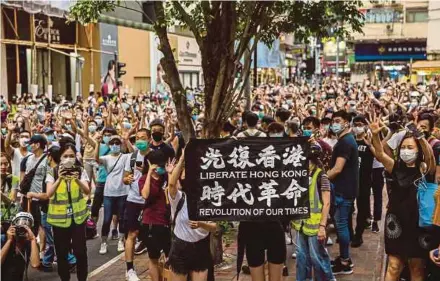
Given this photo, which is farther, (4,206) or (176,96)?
(176,96)

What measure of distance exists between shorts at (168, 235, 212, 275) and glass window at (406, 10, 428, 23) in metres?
51.2

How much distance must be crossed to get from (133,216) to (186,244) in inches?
69.5

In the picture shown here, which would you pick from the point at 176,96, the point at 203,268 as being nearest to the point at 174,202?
the point at 203,268

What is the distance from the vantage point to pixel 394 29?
53719mm

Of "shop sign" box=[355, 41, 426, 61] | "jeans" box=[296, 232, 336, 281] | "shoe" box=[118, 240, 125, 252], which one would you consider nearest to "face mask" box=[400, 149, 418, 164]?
"jeans" box=[296, 232, 336, 281]

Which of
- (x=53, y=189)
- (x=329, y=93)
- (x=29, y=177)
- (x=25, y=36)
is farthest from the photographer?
(x=25, y=36)

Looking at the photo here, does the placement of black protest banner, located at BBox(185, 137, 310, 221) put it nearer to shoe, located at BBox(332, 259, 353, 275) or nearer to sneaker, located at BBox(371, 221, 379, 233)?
shoe, located at BBox(332, 259, 353, 275)

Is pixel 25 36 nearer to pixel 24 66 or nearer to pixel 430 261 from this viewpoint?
pixel 24 66

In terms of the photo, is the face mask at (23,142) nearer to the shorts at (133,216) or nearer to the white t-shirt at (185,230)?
the shorts at (133,216)

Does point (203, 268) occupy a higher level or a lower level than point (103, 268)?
higher

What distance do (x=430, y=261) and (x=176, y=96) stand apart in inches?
132

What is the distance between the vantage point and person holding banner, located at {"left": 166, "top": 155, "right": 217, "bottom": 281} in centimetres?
538

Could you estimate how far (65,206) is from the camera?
20.7 feet

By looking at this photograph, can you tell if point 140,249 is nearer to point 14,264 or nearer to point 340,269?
point 340,269
